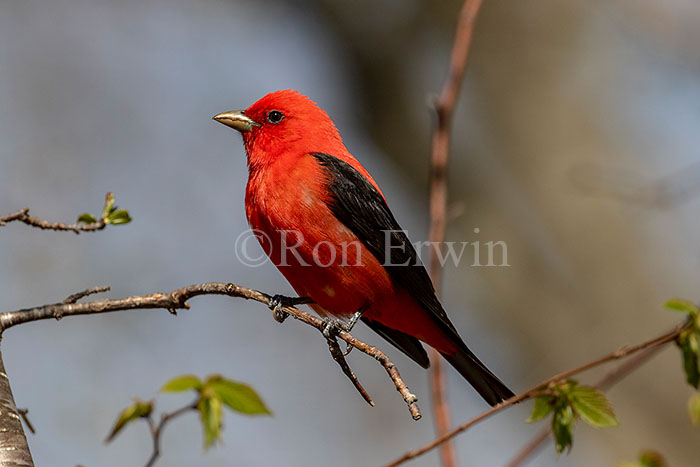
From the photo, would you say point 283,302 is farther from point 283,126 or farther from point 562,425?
point 562,425

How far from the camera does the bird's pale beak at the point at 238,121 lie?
5.10 metres

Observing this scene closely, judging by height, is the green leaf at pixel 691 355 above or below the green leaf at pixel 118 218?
below

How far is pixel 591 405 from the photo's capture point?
7.68 feet

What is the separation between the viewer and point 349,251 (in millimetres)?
4305

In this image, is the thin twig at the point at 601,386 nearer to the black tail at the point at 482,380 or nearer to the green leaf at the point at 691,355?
the green leaf at the point at 691,355

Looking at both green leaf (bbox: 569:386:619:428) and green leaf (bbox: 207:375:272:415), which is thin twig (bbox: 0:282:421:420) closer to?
green leaf (bbox: 569:386:619:428)

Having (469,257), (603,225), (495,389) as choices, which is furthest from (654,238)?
(495,389)

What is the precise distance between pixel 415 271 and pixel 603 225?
5356 millimetres

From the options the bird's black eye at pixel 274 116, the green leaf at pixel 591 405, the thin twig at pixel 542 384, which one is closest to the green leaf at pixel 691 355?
the thin twig at pixel 542 384

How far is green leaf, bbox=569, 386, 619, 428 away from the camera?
2312mm

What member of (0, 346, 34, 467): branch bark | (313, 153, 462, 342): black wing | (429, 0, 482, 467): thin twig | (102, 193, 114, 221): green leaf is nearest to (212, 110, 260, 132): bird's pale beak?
(313, 153, 462, 342): black wing

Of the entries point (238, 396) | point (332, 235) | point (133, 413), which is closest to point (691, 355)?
point (238, 396)

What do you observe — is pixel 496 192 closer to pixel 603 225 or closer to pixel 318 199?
pixel 603 225

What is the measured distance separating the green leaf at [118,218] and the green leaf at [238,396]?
1.21 m
